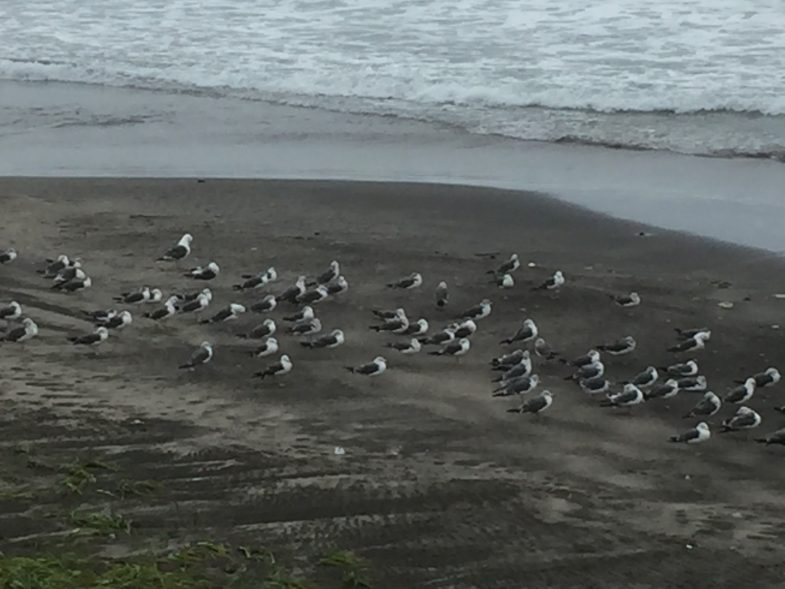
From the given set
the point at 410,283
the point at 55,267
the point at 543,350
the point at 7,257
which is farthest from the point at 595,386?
the point at 7,257

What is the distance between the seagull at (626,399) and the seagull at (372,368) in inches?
58.0

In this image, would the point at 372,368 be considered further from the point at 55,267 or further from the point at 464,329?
the point at 55,267

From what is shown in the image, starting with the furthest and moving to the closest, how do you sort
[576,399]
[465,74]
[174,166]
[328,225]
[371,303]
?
[465,74] < [174,166] < [328,225] < [371,303] < [576,399]

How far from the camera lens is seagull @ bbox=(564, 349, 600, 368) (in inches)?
361

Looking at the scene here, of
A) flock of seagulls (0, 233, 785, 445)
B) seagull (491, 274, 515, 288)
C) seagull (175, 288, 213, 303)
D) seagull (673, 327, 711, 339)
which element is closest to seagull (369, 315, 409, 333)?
flock of seagulls (0, 233, 785, 445)

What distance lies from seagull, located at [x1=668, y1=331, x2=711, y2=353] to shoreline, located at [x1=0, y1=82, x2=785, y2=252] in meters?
2.37

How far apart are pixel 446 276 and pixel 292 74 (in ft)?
31.3

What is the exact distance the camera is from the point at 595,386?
28.8 feet

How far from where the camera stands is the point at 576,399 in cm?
875

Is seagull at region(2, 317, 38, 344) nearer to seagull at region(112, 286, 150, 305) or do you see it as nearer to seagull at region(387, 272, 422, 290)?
seagull at region(112, 286, 150, 305)

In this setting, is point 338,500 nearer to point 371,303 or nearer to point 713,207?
point 371,303

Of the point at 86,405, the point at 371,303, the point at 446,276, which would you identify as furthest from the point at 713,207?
the point at 86,405

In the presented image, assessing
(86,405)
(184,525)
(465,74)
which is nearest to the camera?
(184,525)

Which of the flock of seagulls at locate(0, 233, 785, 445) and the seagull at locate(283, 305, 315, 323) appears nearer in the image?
the flock of seagulls at locate(0, 233, 785, 445)
